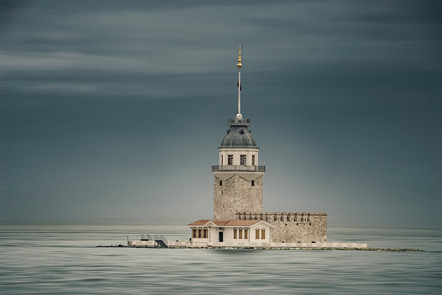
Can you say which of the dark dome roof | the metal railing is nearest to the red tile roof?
the metal railing

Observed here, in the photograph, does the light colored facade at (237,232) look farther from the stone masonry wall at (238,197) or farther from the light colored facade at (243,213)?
the stone masonry wall at (238,197)

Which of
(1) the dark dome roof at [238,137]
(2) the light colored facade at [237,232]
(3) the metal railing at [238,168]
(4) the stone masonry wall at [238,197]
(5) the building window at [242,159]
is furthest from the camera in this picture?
(1) the dark dome roof at [238,137]

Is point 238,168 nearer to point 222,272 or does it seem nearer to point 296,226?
point 296,226

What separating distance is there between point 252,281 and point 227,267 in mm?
12518

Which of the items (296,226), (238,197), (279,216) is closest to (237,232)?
(238,197)

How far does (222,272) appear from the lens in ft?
276

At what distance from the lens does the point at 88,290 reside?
231 ft

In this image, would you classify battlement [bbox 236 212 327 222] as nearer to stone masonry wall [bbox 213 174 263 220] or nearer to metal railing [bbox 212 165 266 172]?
stone masonry wall [bbox 213 174 263 220]

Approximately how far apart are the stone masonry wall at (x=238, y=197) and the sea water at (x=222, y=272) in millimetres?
4871

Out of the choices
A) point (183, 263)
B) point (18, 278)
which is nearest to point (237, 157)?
point (183, 263)

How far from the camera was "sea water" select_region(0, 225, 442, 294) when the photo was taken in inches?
2837

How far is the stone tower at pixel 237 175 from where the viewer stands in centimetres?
11288

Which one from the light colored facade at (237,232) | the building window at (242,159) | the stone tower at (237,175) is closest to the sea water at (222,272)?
the light colored facade at (237,232)

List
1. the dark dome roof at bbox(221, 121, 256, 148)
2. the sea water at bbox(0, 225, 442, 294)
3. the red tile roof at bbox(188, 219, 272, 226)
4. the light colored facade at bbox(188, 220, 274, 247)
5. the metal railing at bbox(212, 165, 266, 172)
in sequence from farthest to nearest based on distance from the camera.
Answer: the dark dome roof at bbox(221, 121, 256, 148)
the metal railing at bbox(212, 165, 266, 172)
the light colored facade at bbox(188, 220, 274, 247)
the red tile roof at bbox(188, 219, 272, 226)
the sea water at bbox(0, 225, 442, 294)
